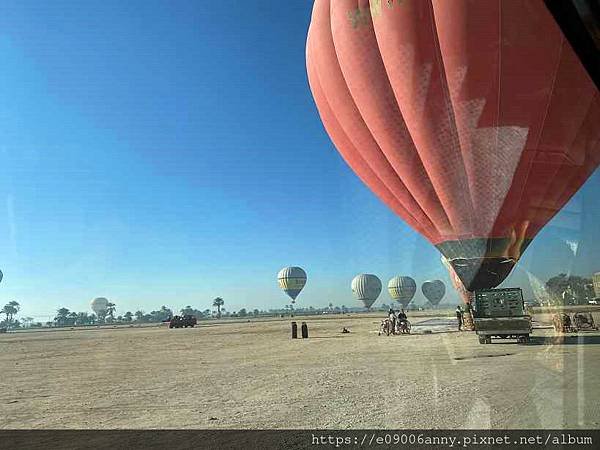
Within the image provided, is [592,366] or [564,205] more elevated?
[564,205]

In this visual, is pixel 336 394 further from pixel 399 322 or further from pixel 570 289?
pixel 399 322

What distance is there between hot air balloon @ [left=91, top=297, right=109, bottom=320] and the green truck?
420 feet

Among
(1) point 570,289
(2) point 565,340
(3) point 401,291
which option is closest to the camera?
(1) point 570,289

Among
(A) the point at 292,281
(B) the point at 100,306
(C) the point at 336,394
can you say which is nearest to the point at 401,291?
(C) the point at 336,394

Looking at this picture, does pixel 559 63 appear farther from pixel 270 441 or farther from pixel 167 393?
pixel 167 393

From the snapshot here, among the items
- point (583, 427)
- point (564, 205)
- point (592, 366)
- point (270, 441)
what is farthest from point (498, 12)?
point (270, 441)

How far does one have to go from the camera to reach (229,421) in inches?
280

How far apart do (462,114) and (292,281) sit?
8471 cm

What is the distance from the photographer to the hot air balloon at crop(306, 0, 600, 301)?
313 inches

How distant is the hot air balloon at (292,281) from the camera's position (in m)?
94.8

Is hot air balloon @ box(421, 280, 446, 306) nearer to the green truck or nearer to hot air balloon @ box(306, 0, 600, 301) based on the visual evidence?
hot air balloon @ box(306, 0, 600, 301)

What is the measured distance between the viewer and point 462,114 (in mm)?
11203

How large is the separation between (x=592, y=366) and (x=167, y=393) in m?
9.02

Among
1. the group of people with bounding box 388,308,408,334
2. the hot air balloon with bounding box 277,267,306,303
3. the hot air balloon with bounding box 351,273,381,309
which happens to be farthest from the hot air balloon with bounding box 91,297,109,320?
the group of people with bounding box 388,308,408,334
